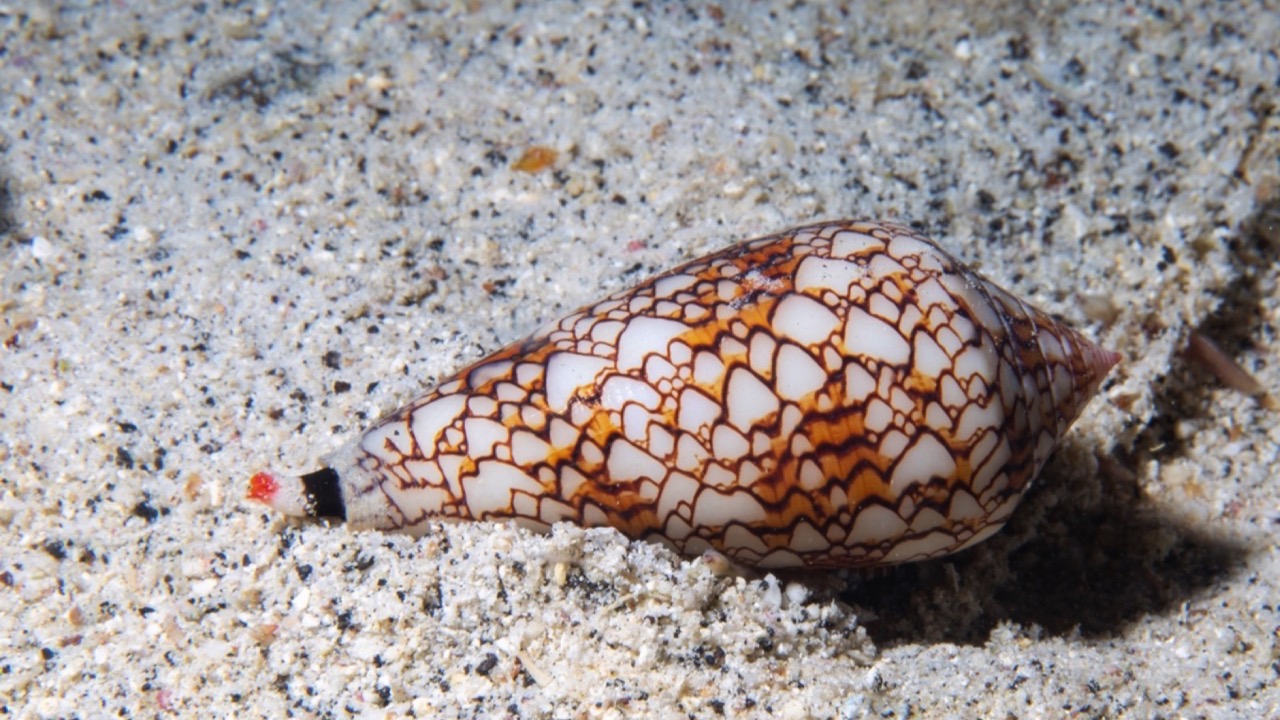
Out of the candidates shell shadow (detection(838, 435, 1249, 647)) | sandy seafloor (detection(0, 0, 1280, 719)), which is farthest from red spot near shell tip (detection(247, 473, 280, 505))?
shell shadow (detection(838, 435, 1249, 647))

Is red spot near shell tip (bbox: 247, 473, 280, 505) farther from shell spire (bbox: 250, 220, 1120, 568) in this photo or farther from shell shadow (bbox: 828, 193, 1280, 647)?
shell shadow (bbox: 828, 193, 1280, 647)

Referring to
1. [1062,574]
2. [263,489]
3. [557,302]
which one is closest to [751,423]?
[557,302]

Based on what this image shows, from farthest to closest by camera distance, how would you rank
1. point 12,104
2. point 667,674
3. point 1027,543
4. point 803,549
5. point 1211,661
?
1. point 12,104
2. point 1027,543
3. point 1211,661
4. point 803,549
5. point 667,674

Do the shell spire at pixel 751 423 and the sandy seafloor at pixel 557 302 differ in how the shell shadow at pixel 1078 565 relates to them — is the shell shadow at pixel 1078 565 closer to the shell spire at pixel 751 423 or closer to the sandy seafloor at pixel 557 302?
the sandy seafloor at pixel 557 302

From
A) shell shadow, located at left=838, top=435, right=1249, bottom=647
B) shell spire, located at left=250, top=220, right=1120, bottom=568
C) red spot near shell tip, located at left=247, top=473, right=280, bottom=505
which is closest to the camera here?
shell spire, located at left=250, top=220, right=1120, bottom=568

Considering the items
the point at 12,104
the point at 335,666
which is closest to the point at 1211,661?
the point at 335,666

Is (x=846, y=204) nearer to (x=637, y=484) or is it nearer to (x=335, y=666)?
(x=637, y=484)

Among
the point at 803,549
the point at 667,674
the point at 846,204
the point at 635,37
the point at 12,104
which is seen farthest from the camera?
the point at 635,37
